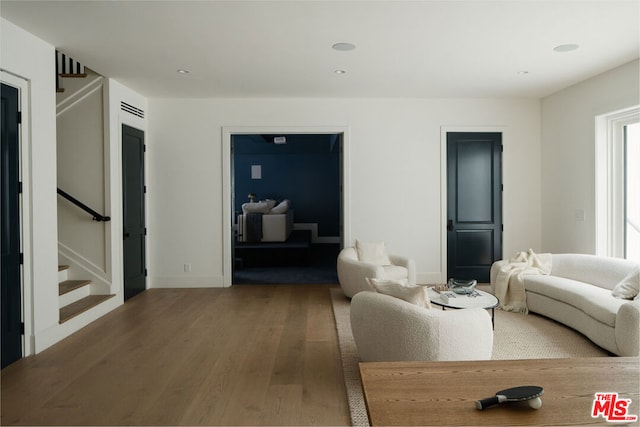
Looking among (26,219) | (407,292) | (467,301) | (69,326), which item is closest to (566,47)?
(467,301)

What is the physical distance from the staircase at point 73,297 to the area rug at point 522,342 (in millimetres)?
2671

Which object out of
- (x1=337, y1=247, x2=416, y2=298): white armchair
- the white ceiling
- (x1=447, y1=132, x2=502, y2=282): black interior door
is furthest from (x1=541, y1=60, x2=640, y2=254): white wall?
(x1=337, y1=247, x2=416, y2=298): white armchair

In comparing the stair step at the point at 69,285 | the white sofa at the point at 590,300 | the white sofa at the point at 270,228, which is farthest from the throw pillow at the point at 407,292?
the white sofa at the point at 270,228

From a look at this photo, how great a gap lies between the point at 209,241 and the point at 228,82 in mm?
2328

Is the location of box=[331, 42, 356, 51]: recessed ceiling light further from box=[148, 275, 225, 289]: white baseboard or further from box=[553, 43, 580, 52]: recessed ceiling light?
box=[148, 275, 225, 289]: white baseboard

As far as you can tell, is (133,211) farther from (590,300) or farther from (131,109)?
(590,300)

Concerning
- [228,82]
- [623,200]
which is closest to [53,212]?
[228,82]

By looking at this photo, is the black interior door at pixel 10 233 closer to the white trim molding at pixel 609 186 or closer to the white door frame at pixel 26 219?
the white door frame at pixel 26 219

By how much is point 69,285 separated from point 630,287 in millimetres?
5688

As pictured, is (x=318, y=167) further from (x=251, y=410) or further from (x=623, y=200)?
(x=251, y=410)

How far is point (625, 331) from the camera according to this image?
3258 mm

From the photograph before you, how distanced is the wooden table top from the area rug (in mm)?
1474

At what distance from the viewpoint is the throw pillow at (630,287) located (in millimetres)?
3762

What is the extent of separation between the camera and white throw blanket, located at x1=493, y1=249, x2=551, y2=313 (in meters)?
4.84
